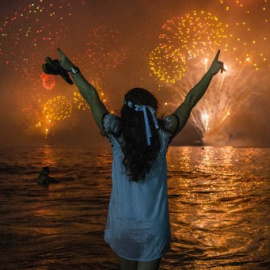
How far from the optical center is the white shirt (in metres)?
3.01

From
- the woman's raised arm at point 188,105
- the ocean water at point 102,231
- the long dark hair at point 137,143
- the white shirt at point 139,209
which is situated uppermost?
the woman's raised arm at point 188,105

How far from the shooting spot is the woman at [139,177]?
9.82ft

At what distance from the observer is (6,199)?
15.3m

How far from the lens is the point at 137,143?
2.98 metres

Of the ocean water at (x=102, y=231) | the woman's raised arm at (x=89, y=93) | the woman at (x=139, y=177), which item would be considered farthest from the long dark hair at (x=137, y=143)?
the ocean water at (x=102, y=231)

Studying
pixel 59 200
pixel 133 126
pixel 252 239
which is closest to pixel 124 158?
pixel 133 126

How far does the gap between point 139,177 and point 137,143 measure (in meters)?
0.24

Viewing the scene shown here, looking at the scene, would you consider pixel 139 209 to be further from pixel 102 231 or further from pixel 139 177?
pixel 102 231

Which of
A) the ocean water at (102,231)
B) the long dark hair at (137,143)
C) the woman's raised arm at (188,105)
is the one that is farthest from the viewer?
the ocean water at (102,231)

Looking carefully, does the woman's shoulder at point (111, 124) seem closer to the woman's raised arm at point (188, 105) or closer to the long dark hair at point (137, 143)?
the long dark hair at point (137, 143)

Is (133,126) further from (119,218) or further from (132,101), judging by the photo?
(119,218)

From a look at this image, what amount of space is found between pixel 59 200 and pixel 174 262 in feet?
28.2

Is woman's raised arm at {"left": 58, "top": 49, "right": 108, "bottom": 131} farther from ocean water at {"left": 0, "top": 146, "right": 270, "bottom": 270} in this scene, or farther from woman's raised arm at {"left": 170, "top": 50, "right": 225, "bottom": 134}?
ocean water at {"left": 0, "top": 146, "right": 270, "bottom": 270}

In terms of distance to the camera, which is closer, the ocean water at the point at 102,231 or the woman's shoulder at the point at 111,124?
the woman's shoulder at the point at 111,124
